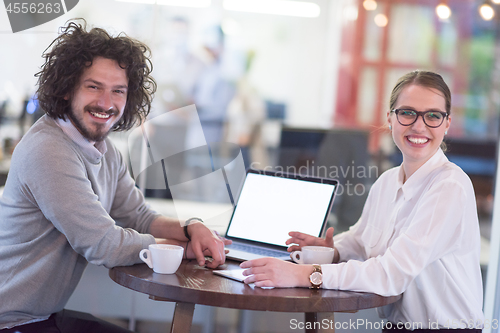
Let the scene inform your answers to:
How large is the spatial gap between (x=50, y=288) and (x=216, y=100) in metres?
1.77

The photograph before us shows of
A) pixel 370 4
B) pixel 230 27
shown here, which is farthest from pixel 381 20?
pixel 230 27

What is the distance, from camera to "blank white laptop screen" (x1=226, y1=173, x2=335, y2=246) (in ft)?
5.62

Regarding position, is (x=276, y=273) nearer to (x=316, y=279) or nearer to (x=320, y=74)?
(x=316, y=279)

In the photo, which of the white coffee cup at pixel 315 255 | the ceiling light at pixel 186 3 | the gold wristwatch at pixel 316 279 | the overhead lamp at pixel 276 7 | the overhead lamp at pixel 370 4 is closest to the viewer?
the gold wristwatch at pixel 316 279

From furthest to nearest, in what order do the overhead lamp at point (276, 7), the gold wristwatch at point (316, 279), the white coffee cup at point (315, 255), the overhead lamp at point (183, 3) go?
the overhead lamp at point (276, 7)
the overhead lamp at point (183, 3)
the white coffee cup at point (315, 255)
the gold wristwatch at point (316, 279)

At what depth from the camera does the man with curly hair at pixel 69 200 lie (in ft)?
4.35

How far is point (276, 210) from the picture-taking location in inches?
68.9

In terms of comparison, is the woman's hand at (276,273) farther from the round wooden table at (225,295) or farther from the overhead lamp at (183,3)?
the overhead lamp at (183,3)

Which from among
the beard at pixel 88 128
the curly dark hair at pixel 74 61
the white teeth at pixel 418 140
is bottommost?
the white teeth at pixel 418 140

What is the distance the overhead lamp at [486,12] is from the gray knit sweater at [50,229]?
250 cm

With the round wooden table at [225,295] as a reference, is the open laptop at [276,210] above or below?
above

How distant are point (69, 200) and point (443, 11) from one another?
2.56 m

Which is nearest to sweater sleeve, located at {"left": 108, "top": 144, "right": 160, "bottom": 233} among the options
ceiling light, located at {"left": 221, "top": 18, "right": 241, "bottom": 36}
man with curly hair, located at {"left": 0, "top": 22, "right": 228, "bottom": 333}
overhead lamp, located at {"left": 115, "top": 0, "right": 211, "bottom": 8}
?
man with curly hair, located at {"left": 0, "top": 22, "right": 228, "bottom": 333}

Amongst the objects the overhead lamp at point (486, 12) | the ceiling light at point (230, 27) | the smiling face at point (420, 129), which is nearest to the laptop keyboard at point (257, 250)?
the smiling face at point (420, 129)
